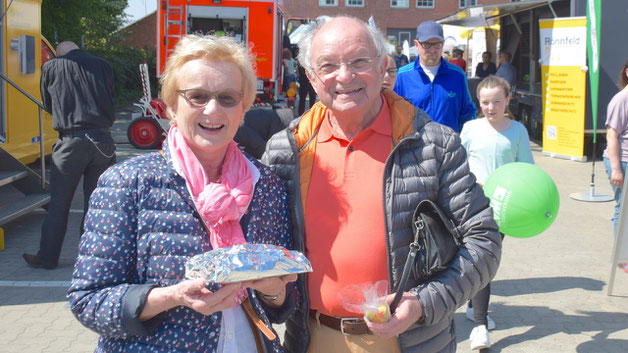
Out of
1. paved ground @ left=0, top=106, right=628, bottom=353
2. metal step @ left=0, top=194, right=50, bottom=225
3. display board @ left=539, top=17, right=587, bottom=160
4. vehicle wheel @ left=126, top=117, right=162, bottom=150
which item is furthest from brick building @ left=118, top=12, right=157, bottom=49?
paved ground @ left=0, top=106, right=628, bottom=353

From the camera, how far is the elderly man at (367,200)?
2172mm

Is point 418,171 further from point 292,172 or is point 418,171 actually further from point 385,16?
point 385,16

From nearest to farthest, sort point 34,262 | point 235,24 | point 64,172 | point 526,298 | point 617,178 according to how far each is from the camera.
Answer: point 526,298, point 617,178, point 64,172, point 34,262, point 235,24

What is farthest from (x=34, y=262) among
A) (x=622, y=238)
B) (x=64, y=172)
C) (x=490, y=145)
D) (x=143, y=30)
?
(x=143, y=30)

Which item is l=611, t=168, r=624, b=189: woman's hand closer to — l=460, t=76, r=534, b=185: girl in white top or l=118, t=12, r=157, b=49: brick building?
l=460, t=76, r=534, b=185: girl in white top

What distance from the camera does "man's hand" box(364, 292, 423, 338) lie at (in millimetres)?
2016

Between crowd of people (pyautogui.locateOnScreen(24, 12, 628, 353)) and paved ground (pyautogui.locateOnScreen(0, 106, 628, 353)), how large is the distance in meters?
2.65

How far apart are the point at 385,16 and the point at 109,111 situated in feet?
140

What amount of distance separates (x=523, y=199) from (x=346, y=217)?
156 centimetres

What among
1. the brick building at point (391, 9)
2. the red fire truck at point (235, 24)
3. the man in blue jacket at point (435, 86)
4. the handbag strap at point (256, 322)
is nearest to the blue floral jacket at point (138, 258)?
the handbag strap at point (256, 322)

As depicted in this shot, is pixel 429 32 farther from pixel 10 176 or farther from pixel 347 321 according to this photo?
pixel 10 176

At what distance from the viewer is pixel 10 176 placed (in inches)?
302

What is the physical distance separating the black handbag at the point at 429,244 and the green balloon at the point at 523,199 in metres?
1.44

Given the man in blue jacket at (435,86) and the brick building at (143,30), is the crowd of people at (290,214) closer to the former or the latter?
the man in blue jacket at (435,86)
